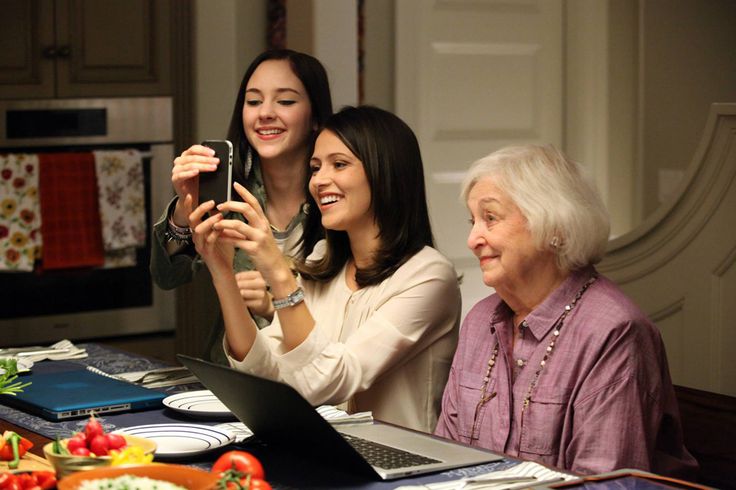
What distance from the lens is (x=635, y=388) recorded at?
6.32ft

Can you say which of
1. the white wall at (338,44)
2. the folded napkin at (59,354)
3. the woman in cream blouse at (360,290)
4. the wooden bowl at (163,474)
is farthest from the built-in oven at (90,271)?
the wooden bowl at (163,474)

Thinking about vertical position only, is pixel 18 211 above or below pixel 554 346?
above

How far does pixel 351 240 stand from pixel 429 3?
213cm

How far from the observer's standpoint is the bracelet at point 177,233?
8.70 ft

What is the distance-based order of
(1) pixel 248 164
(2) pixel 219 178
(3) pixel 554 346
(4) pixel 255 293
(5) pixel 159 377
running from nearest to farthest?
(3) pixel 554 346
(2) pixel 219 178
(5) pixel 159 377
(4) pixel 255 293
(1) pixel 248 164

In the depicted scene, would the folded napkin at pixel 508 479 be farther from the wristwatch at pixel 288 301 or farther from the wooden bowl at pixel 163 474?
the wristwatch at pixel 288 301

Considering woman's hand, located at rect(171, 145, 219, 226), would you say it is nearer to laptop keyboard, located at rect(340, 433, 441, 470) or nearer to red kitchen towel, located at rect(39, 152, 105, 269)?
laptop keyboard, located at rect(340, 433, 441, 470)

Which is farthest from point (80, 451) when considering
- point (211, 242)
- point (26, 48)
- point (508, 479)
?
point (26, 48)

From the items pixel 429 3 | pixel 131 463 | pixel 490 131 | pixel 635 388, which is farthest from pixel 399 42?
pixel 131 463

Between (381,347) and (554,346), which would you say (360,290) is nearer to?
(381,347)

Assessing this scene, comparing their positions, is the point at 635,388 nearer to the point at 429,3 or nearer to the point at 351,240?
the point at 351,240

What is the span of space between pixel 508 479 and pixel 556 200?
0.65 meters

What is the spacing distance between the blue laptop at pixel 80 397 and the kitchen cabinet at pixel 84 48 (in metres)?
2.19

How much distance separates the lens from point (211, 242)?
7.34 feet
